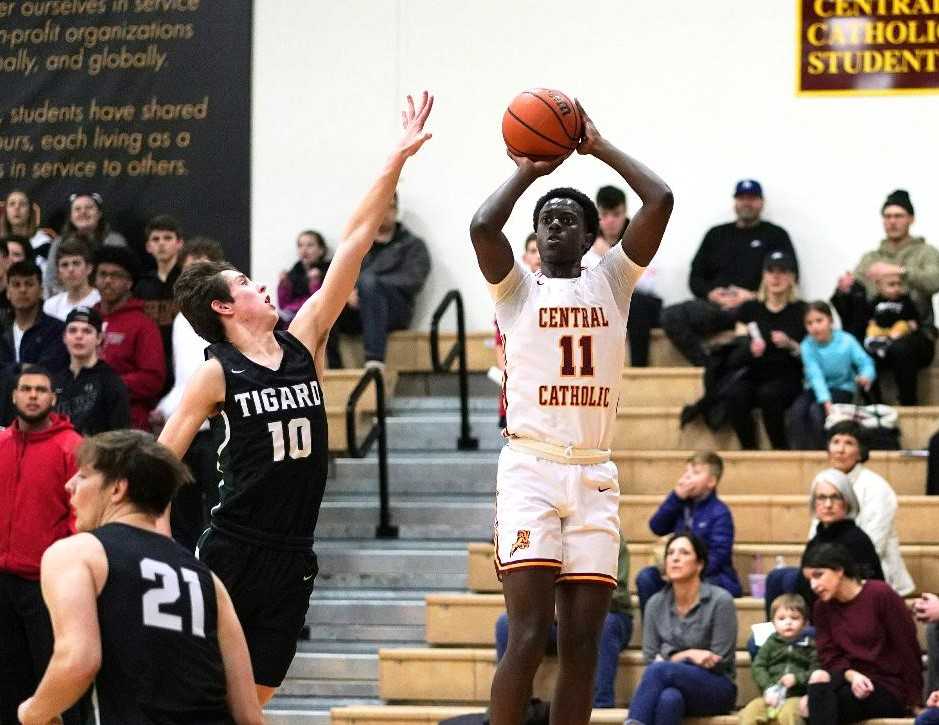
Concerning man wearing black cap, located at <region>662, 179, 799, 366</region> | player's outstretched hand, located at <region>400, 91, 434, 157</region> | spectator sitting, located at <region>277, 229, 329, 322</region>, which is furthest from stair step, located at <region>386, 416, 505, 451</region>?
player's outstretched hand, located at <region>400, 91, 434, 157</region>

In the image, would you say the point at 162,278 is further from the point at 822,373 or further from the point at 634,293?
the point at 822,373

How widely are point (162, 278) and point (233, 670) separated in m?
7.72

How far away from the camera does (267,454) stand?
5473 mm

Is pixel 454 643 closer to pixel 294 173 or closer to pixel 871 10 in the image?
pixel 294 173

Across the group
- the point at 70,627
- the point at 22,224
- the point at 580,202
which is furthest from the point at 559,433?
the point at 22,224

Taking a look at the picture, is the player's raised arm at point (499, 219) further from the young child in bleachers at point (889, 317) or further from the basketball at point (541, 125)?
the young child in bleachers at point (889, 317)

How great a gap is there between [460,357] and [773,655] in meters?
3.84

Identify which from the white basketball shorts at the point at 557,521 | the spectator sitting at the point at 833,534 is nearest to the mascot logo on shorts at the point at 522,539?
the white basketball shorts at the point at 557,521

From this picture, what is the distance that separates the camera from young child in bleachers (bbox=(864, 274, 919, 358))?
1102 cm

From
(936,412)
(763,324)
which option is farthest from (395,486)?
(936,412)

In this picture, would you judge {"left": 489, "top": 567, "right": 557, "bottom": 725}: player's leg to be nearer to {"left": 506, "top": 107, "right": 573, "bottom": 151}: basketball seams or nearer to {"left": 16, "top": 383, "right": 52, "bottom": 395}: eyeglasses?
{"left": 506, "top": 107, "right": 573, "bottom": 151}: basketball seams

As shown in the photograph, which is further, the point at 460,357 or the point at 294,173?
the point at 294,173

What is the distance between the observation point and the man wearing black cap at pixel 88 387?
9594 mm

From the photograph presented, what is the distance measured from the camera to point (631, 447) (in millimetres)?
11234
